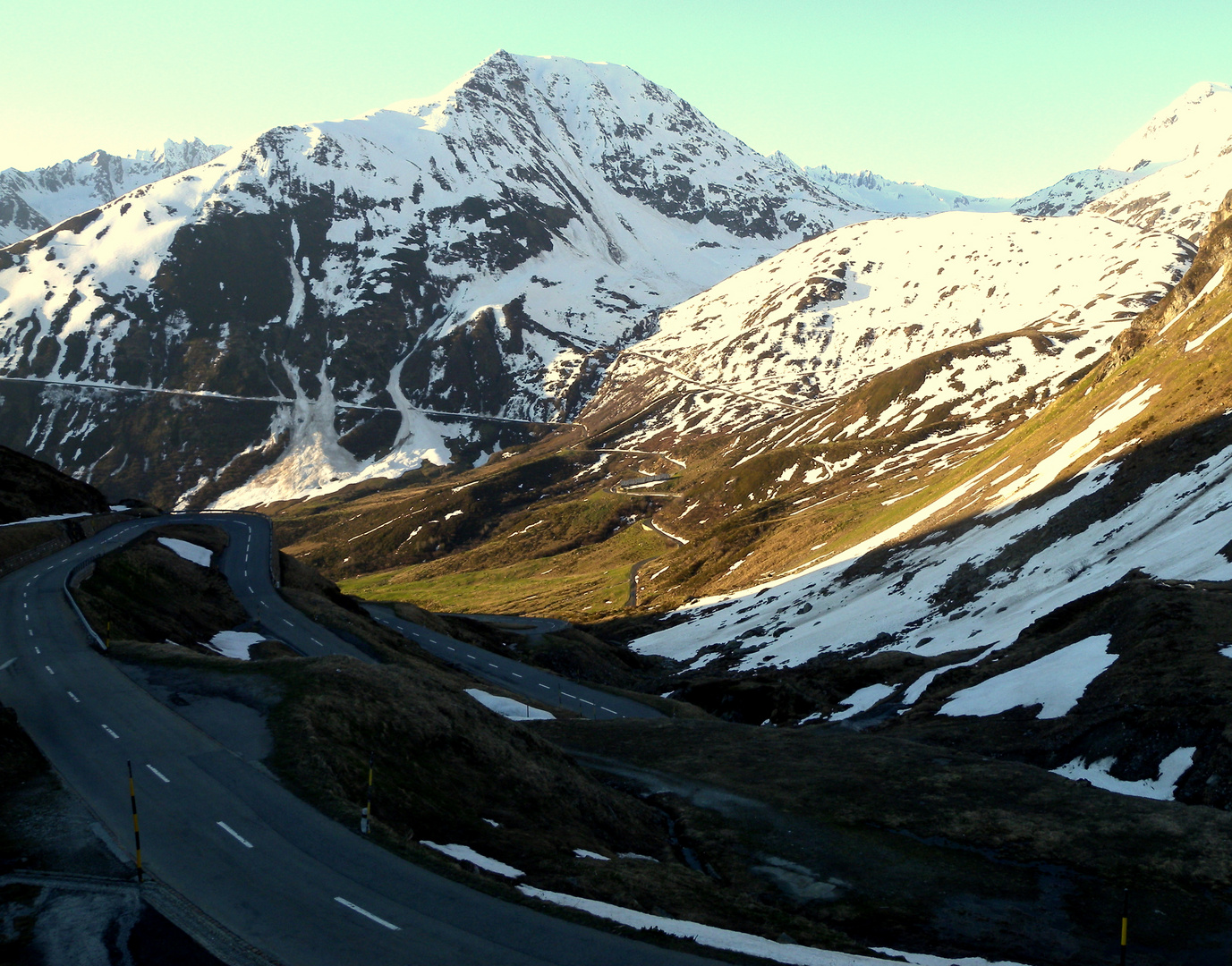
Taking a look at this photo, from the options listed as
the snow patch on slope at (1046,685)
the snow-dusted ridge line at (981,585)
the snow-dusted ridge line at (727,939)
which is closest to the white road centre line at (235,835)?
the snow-dusted ridge line at (727,939)

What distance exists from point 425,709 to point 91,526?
5886cm

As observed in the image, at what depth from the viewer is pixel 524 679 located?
65.1 meters

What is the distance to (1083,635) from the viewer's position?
41125 millimetres

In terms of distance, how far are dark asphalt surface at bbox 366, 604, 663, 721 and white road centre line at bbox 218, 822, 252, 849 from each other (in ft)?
111

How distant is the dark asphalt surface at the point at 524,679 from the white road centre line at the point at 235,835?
33840 mm

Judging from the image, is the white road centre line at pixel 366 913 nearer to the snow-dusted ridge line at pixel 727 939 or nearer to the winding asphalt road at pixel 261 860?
the winding asphalt road at pixel 261 860

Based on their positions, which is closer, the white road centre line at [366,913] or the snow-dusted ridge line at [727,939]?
the snow-dusted ridge line at [727,939]

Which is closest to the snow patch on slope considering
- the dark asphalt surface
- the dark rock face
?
the dark asphalt surface

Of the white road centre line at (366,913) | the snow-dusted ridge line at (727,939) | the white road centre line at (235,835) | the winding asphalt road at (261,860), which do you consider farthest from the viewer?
the white road centre line at (235,835)

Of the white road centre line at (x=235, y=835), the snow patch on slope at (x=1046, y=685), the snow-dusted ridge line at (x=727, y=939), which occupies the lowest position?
the snow patch on slope at (x=1046, y=685)

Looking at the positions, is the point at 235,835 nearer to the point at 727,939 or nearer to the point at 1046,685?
the point at 727,939

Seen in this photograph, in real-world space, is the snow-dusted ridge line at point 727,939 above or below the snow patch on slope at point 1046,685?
above

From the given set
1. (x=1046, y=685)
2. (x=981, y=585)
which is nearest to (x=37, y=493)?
(x=981, y=585)

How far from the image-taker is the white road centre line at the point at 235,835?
68.5 feet
